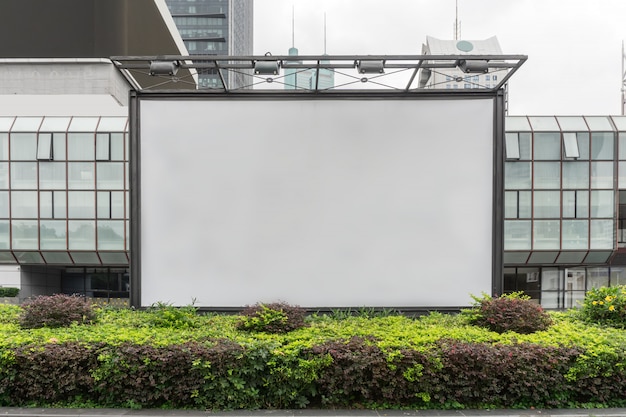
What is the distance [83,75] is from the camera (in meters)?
27.7

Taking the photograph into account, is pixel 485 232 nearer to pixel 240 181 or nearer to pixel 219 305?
pixel 240 181

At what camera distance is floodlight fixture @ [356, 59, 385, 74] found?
8.75 m

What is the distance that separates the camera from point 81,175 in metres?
24.8

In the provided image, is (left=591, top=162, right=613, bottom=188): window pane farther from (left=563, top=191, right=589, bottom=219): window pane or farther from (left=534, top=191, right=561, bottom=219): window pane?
(left=534, top=191, right=561, bottom=219): window pane

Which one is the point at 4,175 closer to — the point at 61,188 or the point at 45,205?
the point at 45,205

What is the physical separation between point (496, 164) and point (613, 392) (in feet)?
15.5

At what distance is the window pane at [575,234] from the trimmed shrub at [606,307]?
18.6m

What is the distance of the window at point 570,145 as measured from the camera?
2455cm

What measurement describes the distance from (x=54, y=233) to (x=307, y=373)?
2434 centimetres

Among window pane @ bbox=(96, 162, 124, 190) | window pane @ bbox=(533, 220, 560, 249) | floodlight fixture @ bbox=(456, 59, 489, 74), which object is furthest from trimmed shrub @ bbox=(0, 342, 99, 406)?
window pane @ bbox=(533, 220, 560, 249)

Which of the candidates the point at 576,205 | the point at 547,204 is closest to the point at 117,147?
the point at 547,204

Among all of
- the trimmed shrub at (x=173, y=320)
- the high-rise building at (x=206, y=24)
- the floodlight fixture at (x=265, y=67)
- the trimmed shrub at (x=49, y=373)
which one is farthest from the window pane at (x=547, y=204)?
the high-rise building at (x=206, y=24)

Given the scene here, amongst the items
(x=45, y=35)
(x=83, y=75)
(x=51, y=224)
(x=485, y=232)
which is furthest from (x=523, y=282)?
(x=45, y=35)

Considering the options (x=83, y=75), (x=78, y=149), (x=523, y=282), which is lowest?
(x=523, y=282)
